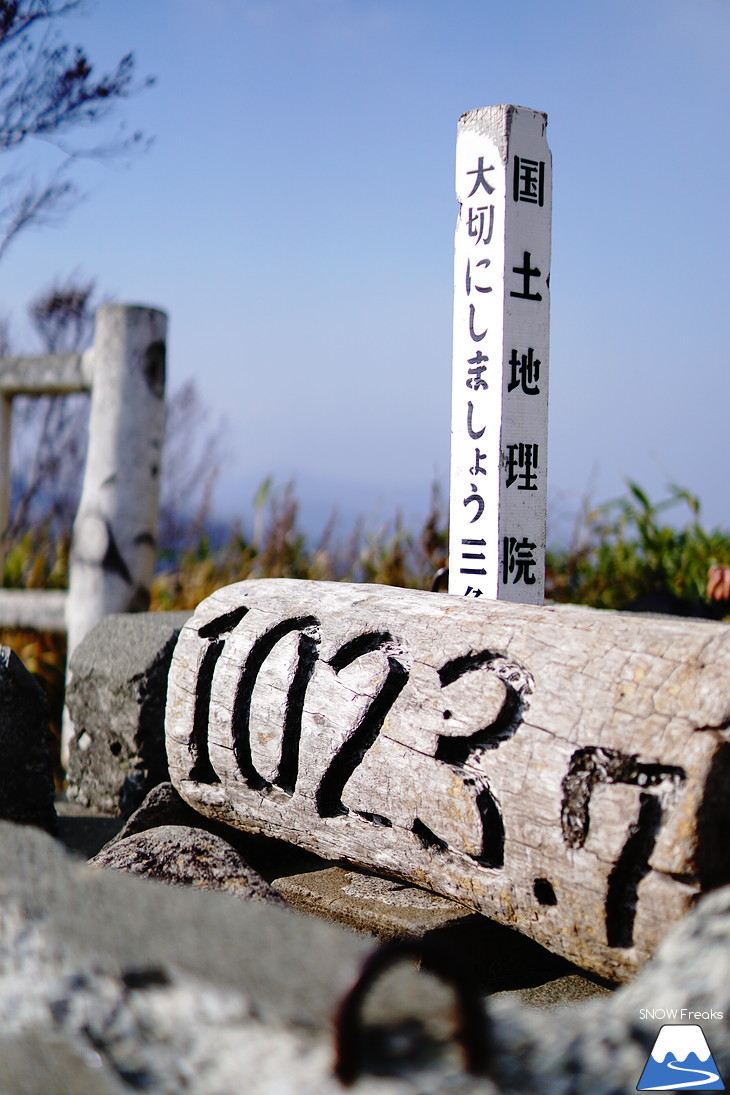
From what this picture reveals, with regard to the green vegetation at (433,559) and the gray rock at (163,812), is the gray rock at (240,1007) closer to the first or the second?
the gray rock at (163,812)

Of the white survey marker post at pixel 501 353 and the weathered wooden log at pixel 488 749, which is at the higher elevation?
the white survey marker post at pixel 501 353

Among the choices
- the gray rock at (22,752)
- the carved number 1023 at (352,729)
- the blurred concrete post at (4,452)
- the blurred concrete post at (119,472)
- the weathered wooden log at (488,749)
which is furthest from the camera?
the blurred concrete post at (4,452)

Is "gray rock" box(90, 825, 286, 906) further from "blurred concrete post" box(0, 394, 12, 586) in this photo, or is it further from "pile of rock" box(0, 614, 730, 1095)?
"blurred concrete post" box(0, 394, 12, 586)

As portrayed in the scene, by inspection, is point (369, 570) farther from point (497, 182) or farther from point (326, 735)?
point (326, 735)

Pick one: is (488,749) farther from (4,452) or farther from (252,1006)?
(4,452)

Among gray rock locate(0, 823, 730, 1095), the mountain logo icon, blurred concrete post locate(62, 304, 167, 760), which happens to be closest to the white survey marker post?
blurred concrete post locate(62, 304, 167, 760)

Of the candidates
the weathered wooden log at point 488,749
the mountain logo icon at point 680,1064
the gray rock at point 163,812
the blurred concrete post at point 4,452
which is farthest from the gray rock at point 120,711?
the mountain logo icon at point 680,1064

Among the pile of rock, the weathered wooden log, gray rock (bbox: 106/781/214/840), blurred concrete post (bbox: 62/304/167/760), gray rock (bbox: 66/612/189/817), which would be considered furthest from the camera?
blurred concrete post (bbox: 62/304/167/760)

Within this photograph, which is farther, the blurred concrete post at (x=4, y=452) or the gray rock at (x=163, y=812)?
the blurred concrete post at (x=4, y=452)
